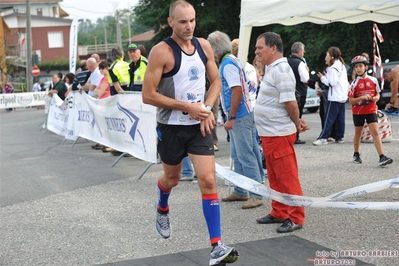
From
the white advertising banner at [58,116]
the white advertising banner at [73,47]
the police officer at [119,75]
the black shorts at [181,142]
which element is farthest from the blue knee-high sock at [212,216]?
the white advertising banner at [73,47]

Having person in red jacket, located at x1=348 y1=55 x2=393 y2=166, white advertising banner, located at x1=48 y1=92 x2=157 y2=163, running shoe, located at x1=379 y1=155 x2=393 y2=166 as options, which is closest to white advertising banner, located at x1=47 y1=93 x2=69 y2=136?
white advertising banner, located at x1=48 y1=92 x2=157 y2=163

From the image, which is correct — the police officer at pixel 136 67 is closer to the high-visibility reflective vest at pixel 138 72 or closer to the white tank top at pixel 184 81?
the high-visibility reflective vest at pixel 138 72

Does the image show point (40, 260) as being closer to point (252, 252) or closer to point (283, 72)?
point (252, 252)

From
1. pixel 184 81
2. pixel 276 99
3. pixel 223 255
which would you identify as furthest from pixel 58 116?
pixel 223 255

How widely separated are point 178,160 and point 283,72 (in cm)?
152

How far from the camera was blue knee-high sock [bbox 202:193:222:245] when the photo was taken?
5156mm

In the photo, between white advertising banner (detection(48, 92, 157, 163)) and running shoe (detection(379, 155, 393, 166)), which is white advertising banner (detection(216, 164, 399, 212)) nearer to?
white advertising banner (detection(48, 92, 157, 163))

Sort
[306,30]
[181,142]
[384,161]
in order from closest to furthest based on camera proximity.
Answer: [181,142] → [384,161] → [306,30]

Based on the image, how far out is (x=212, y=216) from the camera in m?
5.18

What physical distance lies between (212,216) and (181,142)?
0.68 m

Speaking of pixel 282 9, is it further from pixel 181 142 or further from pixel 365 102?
pixel 181 142

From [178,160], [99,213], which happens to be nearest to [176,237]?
[178,160]

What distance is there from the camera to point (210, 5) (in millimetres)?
Result: 41812

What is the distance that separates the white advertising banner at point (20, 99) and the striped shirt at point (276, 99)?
105 ft
